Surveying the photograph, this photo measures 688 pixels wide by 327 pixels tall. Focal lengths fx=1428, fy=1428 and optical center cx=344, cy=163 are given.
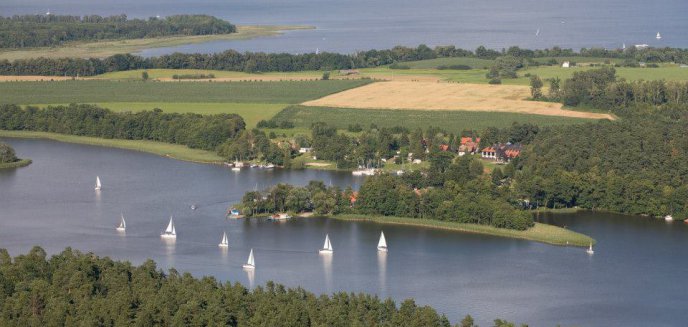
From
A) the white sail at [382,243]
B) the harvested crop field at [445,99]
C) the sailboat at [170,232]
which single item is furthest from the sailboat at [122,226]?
the harvested crop field at [445,99]

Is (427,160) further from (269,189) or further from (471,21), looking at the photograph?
(471,21)

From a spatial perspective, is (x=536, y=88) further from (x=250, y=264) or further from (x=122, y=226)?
(x=250, y=264)

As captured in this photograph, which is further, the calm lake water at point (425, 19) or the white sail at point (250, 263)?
the calm lake water at point (425, 19)

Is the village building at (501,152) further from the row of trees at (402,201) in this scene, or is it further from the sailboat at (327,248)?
the sailboat at (327,248)

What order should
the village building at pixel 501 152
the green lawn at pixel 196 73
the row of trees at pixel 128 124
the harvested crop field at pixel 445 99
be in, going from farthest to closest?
the green lawn at pixel 196 73 < the harvested crop field at pixel 445 99 < the row of trees at pixel 128 124 < the village building at pixel 501 152

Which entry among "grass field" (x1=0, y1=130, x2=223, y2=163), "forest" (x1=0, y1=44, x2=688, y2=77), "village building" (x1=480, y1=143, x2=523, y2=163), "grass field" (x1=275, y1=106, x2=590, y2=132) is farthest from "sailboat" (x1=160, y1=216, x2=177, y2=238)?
"forest" (x1=0, y1=44, x2=688, y2=77)

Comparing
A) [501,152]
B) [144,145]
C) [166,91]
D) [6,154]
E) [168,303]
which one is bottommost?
[168,303]

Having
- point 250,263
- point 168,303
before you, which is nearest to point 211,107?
point 250,263

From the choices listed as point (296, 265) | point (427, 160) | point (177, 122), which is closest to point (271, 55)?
point (177, 122)
